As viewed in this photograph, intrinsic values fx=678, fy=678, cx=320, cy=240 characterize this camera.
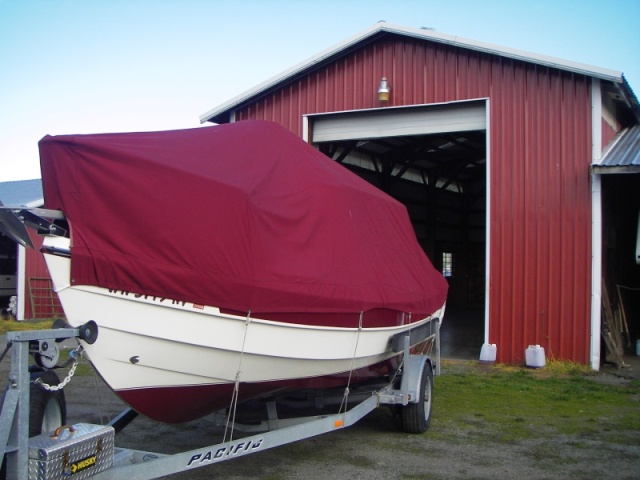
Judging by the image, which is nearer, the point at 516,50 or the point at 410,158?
the point at 516,50

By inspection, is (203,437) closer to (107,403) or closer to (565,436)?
(107,403)

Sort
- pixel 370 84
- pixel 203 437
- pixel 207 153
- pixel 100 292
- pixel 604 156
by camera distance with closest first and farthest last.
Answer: pixel 100 292
pixel 207 153
pixel 203 437
pixel 604 156
pixel 370 84

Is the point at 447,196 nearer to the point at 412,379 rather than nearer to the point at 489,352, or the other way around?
the point at 489,352

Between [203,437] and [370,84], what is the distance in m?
9.48

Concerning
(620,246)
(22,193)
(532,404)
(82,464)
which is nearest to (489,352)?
(532,404)

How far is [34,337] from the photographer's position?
4.18m

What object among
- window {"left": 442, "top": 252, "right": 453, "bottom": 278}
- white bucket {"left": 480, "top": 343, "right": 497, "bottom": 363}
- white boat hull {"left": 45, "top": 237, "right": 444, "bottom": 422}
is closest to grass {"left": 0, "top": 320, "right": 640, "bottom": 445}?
white bucket {"left": 480, "top": 343, "right": 497, "bottom": 363}

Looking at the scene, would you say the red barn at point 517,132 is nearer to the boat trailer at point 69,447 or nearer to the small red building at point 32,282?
the boat trailer at point 69,447

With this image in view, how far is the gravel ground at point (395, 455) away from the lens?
6.34m

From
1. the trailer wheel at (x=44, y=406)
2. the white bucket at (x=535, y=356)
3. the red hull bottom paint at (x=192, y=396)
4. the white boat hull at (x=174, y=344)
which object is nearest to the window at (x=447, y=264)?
the white bucket at (x=535, y=356)

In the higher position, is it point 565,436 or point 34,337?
point 34,337

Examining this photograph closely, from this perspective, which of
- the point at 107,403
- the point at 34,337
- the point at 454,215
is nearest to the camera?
the point at 34,337

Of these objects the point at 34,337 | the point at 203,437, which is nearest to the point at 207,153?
the point at 34,337

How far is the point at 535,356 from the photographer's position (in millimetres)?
12672
